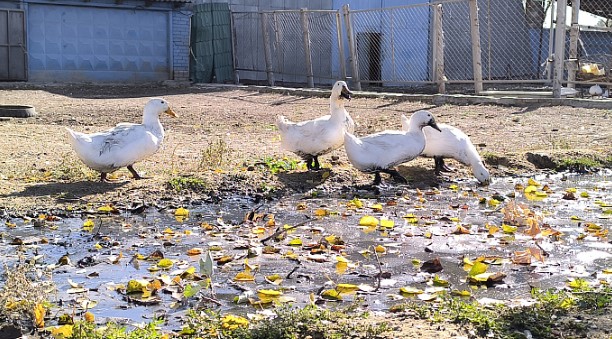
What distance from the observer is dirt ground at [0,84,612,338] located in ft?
25.4

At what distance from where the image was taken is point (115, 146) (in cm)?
778

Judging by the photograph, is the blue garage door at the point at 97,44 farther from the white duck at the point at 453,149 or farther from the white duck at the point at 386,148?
the white duck at the point at 386,148

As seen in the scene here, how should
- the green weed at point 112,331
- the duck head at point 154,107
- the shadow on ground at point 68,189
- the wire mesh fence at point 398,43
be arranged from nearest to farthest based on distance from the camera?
1. the green weed at point 112,331
2. the shadow on ground at point 68,189
3. the duck head at point 154,107
4. the wire mesh fence at point 398,43

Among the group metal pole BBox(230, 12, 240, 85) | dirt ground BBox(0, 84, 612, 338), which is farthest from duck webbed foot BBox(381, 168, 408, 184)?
metal pole BBox(230, 12, 240, 85)

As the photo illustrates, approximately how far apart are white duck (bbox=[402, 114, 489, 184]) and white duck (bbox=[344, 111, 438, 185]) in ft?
1.03

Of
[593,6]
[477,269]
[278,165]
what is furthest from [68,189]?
[593,6]

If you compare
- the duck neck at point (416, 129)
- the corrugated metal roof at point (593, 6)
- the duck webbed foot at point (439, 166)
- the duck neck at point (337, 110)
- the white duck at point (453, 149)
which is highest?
the corrugated metal roof at point (593, 6)

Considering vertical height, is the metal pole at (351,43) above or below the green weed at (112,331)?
above

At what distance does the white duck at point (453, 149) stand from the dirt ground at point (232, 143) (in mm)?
324

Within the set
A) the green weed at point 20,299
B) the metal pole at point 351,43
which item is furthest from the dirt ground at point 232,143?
the green weed at point 20,299

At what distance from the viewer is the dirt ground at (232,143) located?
25.4 ft

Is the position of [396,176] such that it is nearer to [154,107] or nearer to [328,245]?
[154,107]

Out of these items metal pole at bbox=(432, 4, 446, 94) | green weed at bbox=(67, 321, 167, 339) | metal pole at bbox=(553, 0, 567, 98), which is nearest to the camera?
green weed at bbox=(67, 321, 167, 339)

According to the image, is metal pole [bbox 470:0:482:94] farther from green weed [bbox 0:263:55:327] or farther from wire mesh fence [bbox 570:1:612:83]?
green weed [bbox 0:263:55:327]
